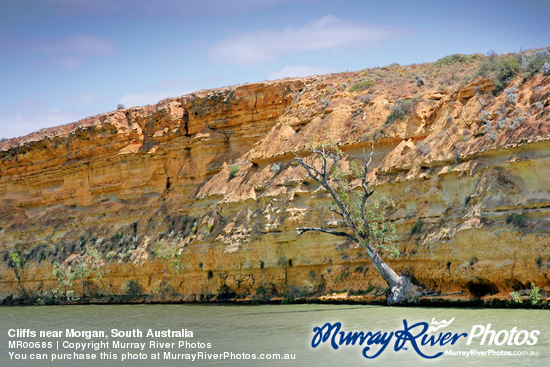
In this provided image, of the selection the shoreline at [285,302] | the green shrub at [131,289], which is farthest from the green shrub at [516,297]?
the green shrub at [131,289]

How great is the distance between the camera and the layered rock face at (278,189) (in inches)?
912

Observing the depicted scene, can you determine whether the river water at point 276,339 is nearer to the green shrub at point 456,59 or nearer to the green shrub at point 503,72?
the green shrub at point 503,72

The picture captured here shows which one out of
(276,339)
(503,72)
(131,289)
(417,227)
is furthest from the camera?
(131,289)

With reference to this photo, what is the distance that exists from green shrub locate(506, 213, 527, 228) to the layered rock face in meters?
0.04

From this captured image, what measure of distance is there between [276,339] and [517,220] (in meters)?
9.81

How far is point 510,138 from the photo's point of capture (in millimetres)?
23719

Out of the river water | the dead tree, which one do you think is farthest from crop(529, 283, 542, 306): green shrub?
the dead tree

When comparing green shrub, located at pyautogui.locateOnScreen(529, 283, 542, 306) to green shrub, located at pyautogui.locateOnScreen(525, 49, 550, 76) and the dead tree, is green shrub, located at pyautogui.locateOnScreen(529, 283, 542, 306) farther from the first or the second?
green shrub, located at pyautogui.locateOnScreen(525, 49, 550, 76)

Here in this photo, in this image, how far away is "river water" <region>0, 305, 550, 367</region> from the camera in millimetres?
14789

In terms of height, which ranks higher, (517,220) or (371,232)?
(517,220)

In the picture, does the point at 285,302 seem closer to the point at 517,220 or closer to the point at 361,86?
the point at 517,220

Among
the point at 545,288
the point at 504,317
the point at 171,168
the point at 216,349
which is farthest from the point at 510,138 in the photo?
the point at 171,168

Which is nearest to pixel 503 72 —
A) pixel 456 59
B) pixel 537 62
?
pixel 537 62

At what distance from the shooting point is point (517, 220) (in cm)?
2198
